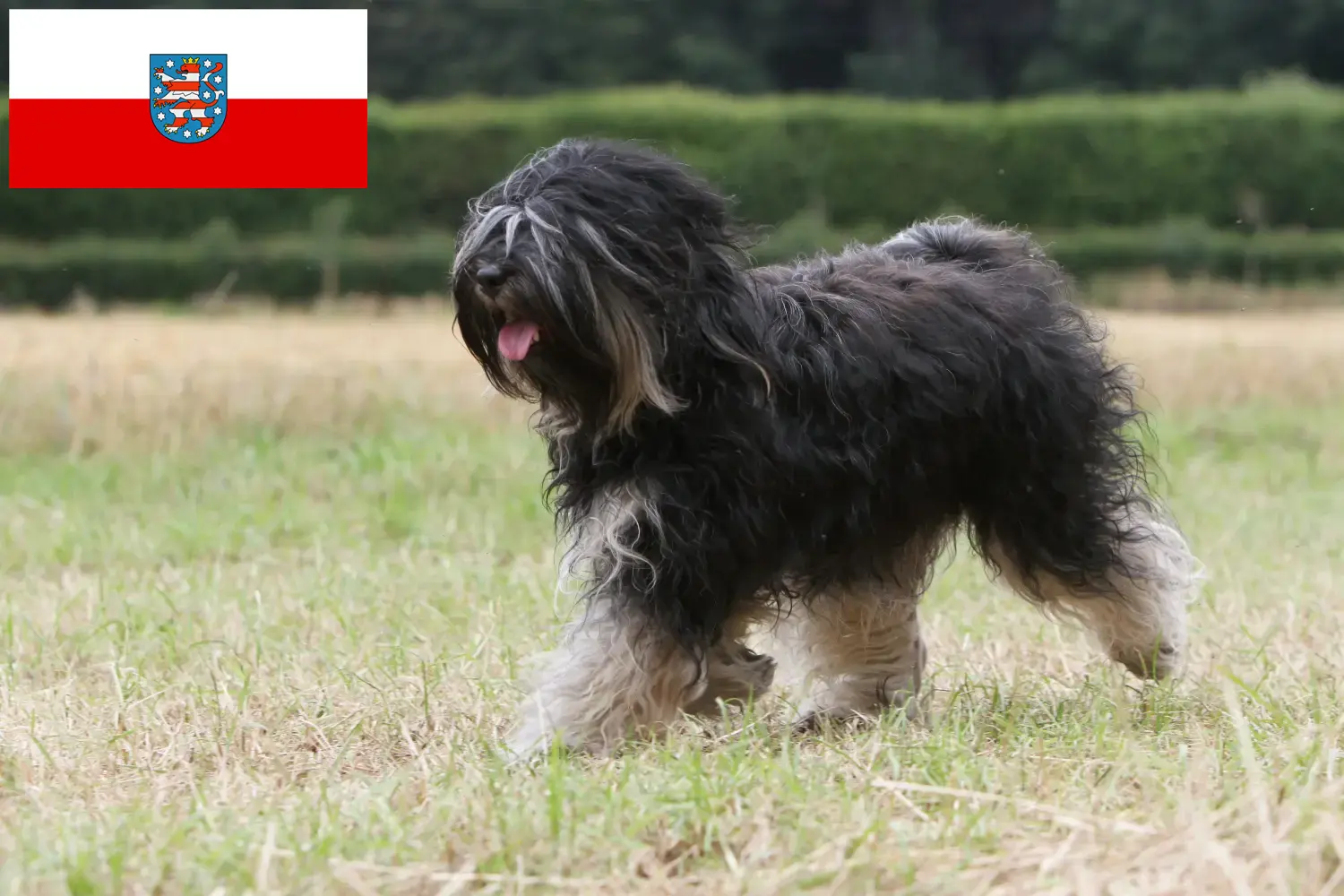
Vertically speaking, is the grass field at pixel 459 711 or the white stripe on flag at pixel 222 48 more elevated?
the white stripe on flag at pixel 222 48

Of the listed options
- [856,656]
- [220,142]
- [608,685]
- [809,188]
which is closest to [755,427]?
[608,685]

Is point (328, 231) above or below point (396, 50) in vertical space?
below

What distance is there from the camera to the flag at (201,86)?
793 centimetres

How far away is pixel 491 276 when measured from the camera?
3.70m

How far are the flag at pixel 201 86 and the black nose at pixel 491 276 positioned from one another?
170 inches

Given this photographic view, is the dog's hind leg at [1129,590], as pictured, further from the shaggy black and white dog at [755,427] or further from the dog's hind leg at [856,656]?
the dog's hind leg at [856,656]

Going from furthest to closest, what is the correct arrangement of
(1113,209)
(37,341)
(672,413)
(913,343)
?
1. (1113,209)
2. (37,341)
3. (913,343)
4. (672,413)

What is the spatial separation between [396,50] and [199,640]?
72.1 ft

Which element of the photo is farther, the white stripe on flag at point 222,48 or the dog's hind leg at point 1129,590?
the white stripe on flag at point 222,48

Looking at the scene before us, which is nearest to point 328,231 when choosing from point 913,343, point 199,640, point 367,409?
point 367,409

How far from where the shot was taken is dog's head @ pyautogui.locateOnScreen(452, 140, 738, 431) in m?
3.73

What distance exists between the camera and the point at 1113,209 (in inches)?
880

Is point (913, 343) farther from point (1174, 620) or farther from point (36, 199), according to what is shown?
point (36, 199)

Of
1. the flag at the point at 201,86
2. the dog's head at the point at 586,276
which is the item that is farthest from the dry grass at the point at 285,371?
the dog's head at the point at 586,276
